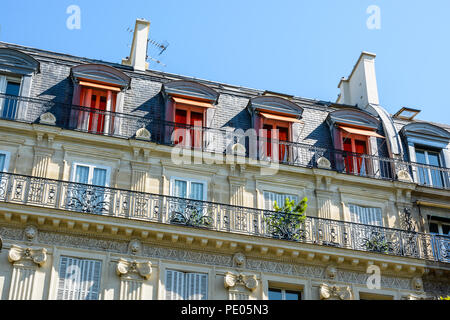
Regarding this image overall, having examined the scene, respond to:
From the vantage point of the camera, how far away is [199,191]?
64.0 ft

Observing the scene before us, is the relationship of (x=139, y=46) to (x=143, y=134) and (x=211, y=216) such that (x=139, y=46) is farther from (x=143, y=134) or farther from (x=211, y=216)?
(x=211, y=216)

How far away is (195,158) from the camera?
19.8 m

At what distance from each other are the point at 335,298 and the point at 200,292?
9.85ft

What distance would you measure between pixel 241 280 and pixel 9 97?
6736mm

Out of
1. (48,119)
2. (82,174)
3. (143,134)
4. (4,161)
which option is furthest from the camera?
(143,134)

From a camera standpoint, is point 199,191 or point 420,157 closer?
point 199,191

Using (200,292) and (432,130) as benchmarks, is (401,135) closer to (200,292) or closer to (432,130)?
(432,130)

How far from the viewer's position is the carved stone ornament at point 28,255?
55.6ft

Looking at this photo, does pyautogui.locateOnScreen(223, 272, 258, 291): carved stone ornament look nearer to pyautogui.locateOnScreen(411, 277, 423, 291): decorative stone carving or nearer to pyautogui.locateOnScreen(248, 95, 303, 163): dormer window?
pyautogui.locateOnScreen(411, 277, 423, 291): decorative stone carving

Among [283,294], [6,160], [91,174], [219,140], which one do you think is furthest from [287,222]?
[6,160]

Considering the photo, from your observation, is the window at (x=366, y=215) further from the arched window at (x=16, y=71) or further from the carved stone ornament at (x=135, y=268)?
the arched window at (x=16, y=71)

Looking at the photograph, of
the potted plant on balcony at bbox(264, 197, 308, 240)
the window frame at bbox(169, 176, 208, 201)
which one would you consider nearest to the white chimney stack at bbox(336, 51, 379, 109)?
the potted plant on balcony at bbox(264, 197, 308, 240)

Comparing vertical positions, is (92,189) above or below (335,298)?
above

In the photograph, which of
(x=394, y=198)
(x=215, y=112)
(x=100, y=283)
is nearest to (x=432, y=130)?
(x=394, y=198)
